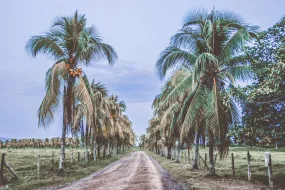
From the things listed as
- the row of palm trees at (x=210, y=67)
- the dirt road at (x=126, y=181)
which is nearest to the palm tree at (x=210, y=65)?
the row of palm trees at (x=210, y=67)

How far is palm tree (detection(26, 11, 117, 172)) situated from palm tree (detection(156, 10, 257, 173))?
425cm

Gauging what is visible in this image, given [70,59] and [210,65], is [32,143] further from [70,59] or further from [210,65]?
[210,65]

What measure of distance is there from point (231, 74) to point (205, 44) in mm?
2522

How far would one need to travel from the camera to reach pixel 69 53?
54.0 ft

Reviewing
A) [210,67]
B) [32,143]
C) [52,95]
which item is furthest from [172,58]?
[32,143]

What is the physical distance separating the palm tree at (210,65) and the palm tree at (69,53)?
425 cm

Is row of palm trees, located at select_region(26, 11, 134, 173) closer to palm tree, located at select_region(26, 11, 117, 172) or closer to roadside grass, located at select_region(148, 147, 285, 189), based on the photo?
palm tree, located at select_region(26, 11, 117, 172)

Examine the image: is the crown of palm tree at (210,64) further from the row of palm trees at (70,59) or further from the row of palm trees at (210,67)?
the row of palm trees at (70,59)

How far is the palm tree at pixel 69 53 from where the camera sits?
1498 cm

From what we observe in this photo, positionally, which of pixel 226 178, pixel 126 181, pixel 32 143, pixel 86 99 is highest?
pixel 86 99

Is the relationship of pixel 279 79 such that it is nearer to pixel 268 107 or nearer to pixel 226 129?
pixel 268 107

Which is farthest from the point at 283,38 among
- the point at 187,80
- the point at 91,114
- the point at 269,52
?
the point at 91,114

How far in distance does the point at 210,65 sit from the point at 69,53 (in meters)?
8.51

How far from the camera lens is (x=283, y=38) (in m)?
9.61
